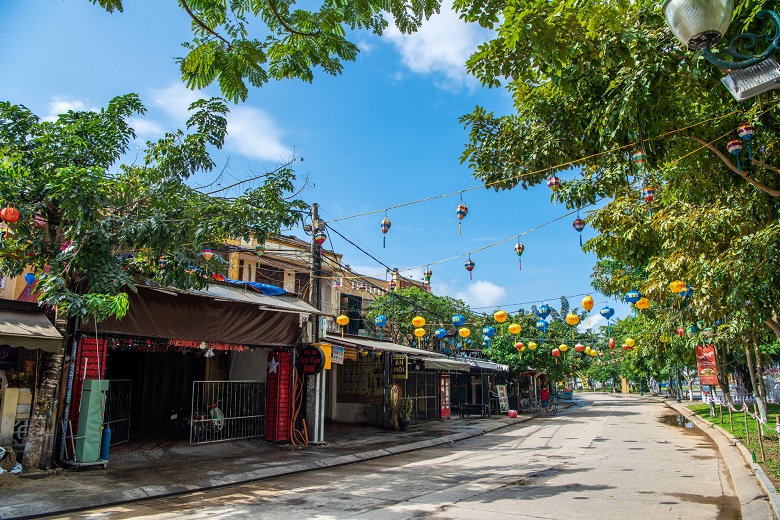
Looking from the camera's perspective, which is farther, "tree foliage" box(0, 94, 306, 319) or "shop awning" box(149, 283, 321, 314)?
"shop awning" box(149, 283, 321, 314)

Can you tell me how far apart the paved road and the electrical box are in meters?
2.96

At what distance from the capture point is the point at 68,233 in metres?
9.55

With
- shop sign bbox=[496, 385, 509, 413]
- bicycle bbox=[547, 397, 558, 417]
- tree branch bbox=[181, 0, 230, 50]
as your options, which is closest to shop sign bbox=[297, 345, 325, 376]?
tree branch bbox=[181, 0, 230, 50]

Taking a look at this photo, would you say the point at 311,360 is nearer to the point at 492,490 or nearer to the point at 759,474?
the point at 492,490

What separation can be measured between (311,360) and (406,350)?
6.38 meters

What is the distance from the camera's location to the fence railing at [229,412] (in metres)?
14.4

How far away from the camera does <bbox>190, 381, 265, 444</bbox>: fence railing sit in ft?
47.3

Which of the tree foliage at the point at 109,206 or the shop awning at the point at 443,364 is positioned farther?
the shop awning at the point at 443,364

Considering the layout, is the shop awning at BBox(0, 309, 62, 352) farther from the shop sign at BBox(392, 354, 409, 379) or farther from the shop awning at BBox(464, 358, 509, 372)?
the shop awning at BBox(464, 358, 509, 372)

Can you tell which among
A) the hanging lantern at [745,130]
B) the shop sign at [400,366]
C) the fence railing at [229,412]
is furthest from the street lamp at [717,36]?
the shop sign at [400,366]

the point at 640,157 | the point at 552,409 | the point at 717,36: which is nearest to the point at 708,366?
the point at 552,409

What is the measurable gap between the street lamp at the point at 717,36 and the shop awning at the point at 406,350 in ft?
47.0

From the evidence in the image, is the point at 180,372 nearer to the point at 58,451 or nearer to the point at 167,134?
the point at 58,451

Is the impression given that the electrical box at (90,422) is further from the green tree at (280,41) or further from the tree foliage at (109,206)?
the green tree at (280,41)
